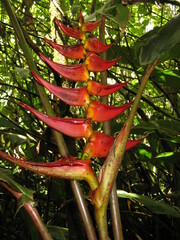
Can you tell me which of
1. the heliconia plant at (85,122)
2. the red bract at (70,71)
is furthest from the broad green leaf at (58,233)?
the red bract at (70,71)

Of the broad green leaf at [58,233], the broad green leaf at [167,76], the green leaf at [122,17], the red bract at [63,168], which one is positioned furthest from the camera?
the broad green leaf at [167,76]

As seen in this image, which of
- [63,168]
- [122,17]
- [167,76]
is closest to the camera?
[63,168]

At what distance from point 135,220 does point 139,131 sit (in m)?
0.37

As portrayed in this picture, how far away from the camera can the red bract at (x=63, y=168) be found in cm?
40

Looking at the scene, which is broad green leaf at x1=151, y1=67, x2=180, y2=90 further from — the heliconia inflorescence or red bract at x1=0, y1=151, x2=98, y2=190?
red bract at x1=0, y1=151, x2=98, y2=190

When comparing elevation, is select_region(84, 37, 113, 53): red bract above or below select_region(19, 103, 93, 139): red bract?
above

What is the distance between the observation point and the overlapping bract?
0.45 meters

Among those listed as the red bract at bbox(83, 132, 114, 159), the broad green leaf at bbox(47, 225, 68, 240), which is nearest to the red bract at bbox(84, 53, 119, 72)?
the red bract at bbox(83, 132, 114, 159)

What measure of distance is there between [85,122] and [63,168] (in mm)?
79

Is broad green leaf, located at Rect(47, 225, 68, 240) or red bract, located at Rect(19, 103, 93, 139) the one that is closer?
red bract, located at Rect(19, 103, 93, 139)

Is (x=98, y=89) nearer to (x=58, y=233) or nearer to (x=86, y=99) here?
(x=86, y=99)

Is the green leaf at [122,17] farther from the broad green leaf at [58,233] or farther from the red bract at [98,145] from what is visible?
the broad green leaf at [58,233]

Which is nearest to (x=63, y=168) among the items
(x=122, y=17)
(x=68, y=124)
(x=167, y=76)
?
(x=68, y=124)

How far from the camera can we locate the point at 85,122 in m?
0.46
